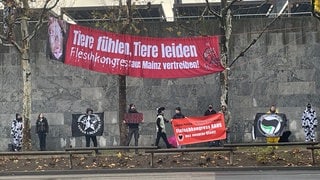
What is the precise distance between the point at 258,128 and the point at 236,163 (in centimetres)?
541

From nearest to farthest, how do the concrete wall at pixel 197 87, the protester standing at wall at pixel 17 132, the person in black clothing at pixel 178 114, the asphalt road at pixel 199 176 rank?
the asphalt road at pixel 199 176
the person in black clothing at pixel 178 114
the protester standing at wall at pixel 17 132
the concrete wall at pixel 197 87

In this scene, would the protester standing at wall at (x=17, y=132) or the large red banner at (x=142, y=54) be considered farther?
the protester standing at wall at (x=17, y=132)

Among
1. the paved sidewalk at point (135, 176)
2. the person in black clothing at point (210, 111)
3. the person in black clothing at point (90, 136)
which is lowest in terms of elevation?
the paved sidewalk at point (135, 176)

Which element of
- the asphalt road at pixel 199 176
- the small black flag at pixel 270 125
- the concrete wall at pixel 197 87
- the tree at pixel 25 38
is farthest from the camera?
the concrete wall at pixel 197 87

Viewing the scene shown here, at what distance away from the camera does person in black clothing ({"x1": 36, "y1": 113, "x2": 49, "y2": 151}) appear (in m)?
21.0

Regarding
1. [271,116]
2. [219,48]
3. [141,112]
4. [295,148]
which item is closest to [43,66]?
[141,112]

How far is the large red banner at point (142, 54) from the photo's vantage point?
17016mm

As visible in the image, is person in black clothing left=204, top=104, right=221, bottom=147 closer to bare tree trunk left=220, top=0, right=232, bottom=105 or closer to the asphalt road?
bare tree trunk left=220, top=0, right=232, bottom=105

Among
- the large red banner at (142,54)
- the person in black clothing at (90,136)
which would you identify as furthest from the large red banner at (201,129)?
the person in black clothing at (90,136)

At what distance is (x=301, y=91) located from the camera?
70.3ft

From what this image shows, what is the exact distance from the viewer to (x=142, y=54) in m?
17.4

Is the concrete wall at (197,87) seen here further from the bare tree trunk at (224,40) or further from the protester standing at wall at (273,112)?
the bare tree trunk at (224,40)

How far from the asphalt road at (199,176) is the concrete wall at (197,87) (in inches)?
317

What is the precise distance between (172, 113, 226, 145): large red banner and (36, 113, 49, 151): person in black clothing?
6.69m
